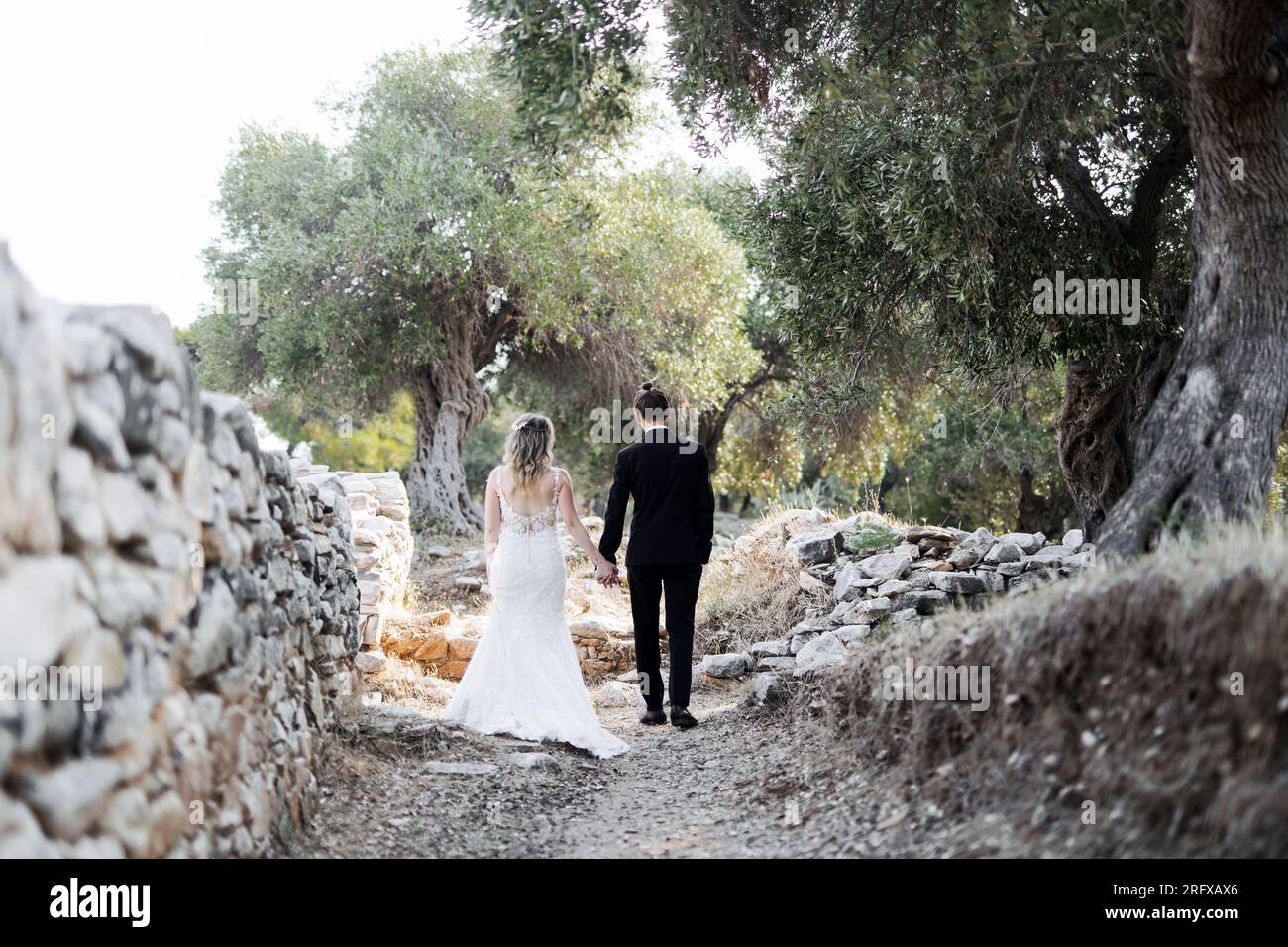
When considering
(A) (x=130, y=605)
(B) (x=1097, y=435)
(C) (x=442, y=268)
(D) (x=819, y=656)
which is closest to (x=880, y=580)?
(D) (x=819, y=656)

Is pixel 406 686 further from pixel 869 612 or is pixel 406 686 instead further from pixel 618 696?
pixel 869 612

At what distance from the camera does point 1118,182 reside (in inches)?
351

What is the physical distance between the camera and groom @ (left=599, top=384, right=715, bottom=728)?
7484mm

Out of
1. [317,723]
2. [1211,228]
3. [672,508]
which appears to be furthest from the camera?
[672,508]

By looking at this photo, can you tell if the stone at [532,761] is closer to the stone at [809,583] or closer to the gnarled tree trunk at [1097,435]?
the stone at [809,583]

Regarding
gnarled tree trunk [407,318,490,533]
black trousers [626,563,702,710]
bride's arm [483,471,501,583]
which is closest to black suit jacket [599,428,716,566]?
black trousers [626,563,702,710]

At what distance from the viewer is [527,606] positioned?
769cm

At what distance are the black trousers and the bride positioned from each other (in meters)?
0.33

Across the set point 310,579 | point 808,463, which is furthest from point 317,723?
point 808,463

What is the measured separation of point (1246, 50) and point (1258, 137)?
545 millimetres

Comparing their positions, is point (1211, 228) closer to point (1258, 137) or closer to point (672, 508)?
point (1258, 137)

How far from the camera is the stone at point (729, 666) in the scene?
946cm

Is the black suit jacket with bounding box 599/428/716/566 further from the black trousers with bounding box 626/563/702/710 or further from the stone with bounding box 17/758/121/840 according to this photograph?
the stone with bounding box 17/758/121/840

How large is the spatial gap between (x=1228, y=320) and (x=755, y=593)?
239 inches
